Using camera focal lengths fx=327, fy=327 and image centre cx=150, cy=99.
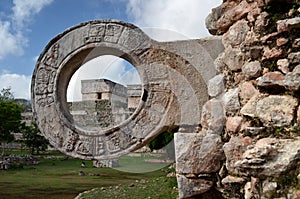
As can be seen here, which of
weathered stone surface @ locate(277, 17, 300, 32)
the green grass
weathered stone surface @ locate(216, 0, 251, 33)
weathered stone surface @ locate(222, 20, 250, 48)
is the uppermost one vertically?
weathered stone surface @ locate(216, 0, 251, 33)

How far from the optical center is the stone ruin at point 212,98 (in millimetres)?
1871

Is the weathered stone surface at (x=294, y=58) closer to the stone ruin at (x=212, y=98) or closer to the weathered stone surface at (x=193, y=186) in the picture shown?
the stone ruin at (x=212, y=98)

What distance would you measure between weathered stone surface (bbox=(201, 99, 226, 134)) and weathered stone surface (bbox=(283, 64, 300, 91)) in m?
0.65

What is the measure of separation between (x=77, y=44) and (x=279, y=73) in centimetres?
192

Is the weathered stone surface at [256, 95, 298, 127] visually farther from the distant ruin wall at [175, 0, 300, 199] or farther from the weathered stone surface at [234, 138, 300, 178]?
the weathered stone surface at [234, 138, 300, 178]

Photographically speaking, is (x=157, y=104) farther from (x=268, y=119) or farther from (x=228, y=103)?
(x=268, y=119)

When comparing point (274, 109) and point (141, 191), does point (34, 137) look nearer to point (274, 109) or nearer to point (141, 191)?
point (141, 191)

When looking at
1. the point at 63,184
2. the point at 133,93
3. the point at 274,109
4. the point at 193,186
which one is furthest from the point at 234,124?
the point at 133,93

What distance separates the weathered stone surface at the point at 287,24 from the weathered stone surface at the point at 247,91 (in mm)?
397

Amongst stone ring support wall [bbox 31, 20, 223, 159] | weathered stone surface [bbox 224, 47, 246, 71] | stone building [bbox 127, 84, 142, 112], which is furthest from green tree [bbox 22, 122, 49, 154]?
weathered stone surface [bbox 224, 47, 246, 71]

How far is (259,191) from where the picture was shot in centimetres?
187

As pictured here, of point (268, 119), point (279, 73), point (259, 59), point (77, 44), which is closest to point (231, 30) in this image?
point (259, 59)

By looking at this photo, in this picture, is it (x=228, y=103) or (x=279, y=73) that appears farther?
(x=228, y=103)

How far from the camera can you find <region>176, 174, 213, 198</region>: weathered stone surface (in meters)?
2.46
